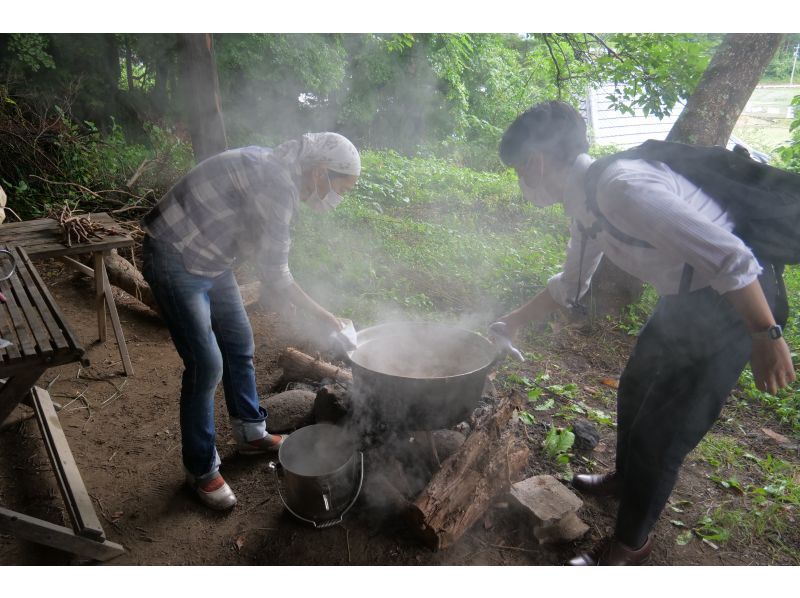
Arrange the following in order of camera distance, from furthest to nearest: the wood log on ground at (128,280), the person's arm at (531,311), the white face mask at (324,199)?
the wood log on ground at (128,280) < the person's arm at (531,311) < the white face mask at (324,199)

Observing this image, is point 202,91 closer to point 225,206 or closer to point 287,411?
point 225,206

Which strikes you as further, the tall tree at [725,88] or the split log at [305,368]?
the tall tree at [725,88]

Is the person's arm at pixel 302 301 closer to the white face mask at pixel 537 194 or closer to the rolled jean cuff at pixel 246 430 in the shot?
the rolled jean cuff at pixel 246 430

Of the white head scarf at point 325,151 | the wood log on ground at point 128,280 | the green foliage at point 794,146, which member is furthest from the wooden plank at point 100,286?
the green foliage at point 794,146

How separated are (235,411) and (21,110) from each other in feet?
22.6

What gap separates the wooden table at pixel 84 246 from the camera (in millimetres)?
3842

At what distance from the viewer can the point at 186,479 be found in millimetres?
3035

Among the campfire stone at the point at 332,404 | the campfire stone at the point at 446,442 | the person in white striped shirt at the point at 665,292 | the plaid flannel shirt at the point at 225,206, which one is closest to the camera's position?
the person in white striped shirt at the point at 665,292

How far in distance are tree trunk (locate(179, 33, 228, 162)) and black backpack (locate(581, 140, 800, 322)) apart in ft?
13.0

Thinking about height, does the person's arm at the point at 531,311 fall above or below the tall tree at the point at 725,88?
below

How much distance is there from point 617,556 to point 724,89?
456cm

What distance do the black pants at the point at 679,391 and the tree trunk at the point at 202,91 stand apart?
14.0ft

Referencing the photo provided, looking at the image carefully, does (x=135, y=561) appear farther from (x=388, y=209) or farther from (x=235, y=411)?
(x=388, y=209)
